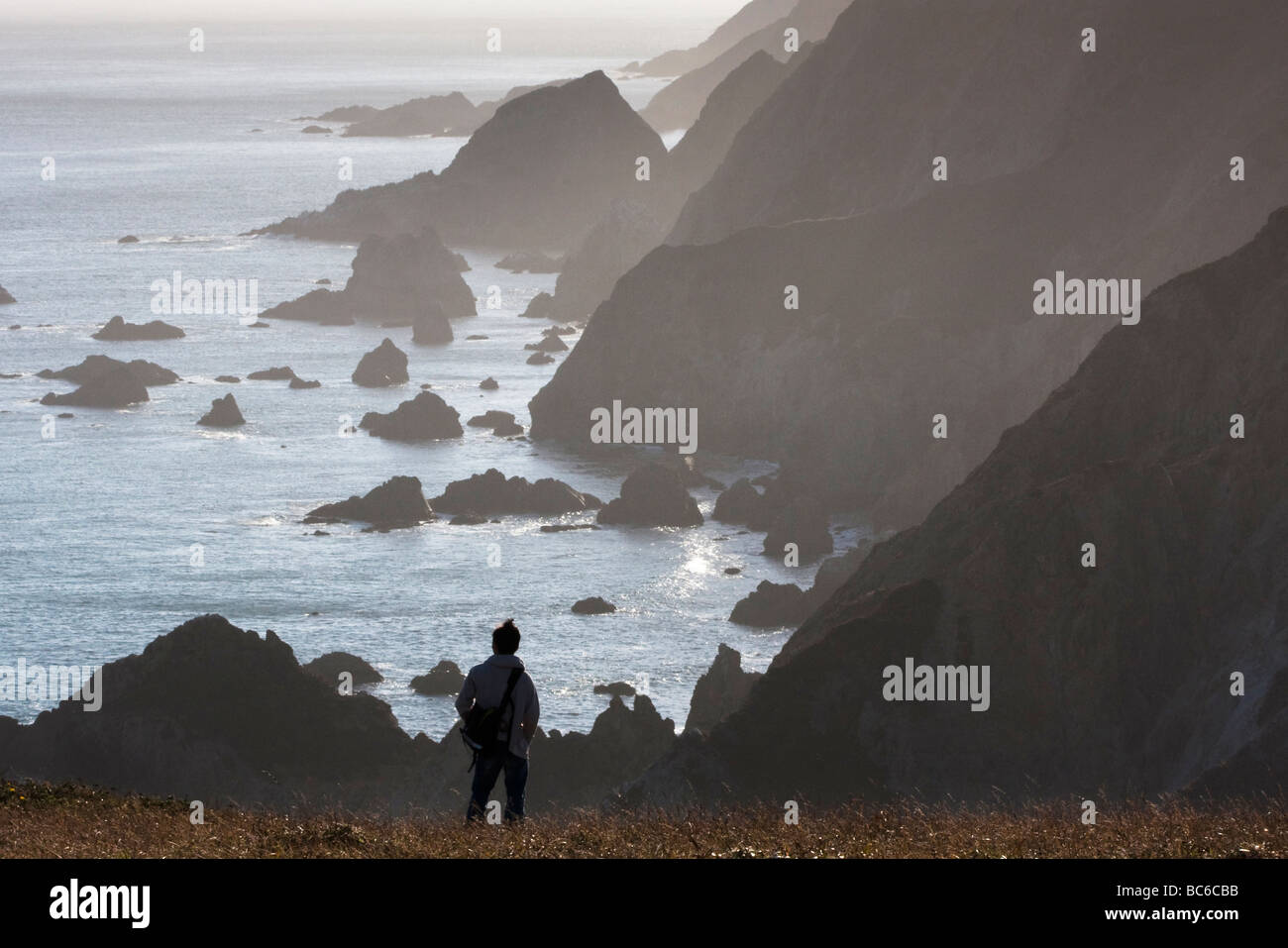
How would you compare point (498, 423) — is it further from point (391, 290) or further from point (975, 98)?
point (391, 290)

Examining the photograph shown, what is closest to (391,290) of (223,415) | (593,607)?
(223,415)

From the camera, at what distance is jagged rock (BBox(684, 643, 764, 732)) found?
6094 centimetres

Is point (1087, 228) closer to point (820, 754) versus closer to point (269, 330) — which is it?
point (820, 754)

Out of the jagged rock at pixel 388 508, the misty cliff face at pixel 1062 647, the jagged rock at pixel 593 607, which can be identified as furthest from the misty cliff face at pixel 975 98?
the misty cliff face at pixel 1062 647

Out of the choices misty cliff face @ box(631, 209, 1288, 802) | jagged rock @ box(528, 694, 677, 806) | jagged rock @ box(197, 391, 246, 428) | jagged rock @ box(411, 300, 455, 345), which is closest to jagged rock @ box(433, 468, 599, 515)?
jagged rock @ box(197, 391, 246, 428)

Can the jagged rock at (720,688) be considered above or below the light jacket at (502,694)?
below

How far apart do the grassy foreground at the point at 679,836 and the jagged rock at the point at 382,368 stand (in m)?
129

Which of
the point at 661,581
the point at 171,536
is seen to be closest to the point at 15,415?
the point at 171,536

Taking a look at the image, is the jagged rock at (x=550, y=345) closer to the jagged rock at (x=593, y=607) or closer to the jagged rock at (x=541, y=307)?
the jagged rock at (x=541, y=307)

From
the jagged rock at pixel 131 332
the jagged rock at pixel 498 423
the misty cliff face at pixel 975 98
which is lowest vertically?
the jagged rock at pixel 498 423

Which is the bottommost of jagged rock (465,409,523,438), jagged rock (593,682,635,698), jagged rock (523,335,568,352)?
jagged rock (593,682,635,698)

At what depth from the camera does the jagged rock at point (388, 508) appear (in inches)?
4031

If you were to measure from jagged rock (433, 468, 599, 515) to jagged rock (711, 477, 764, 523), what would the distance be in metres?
8.52

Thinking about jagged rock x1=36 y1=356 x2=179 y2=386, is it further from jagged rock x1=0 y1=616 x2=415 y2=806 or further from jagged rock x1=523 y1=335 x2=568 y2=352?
jagged rock x1=0 y1=616 x2=415 y2=806
